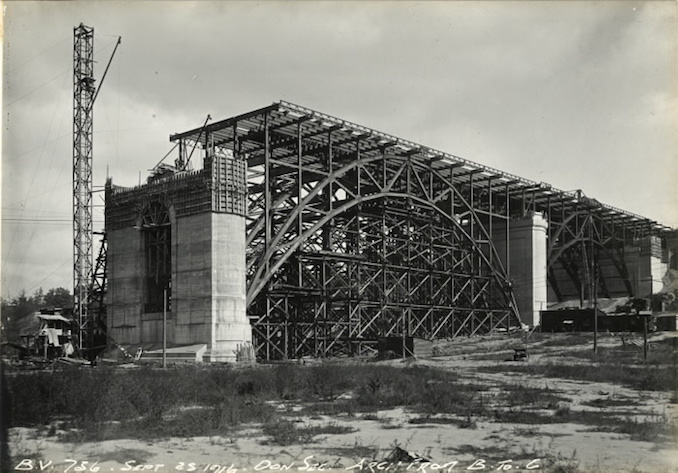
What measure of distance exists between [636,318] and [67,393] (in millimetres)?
43683

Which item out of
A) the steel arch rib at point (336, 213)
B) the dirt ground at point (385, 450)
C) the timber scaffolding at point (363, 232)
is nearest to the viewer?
the dirt ground at point (385, 450)

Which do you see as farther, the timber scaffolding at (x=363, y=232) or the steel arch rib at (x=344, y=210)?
the timber scaffolding at (x=363, y=232)

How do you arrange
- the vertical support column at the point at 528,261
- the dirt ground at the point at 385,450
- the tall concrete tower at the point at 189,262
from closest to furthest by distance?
the dirt ground at the point at 385,450, the tall concrete tower at the point at 189,262, the vertical support column at the point at 528,261

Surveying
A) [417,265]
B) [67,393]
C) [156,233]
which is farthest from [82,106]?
[67,393]

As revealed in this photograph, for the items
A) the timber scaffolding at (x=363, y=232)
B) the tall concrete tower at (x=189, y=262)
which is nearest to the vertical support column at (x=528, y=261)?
the timber scaffolding at (x=363, y=232)

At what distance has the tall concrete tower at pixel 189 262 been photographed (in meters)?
38.7

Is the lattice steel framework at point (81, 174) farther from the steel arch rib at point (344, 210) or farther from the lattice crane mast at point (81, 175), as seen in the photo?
the steel arch rib at point (344, 210)

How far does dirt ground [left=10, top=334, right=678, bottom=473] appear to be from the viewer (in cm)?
1120

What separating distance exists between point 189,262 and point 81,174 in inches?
562

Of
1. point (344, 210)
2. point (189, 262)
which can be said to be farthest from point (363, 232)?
point (189, 262)

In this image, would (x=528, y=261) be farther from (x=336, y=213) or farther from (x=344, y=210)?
(x=336, y=213)

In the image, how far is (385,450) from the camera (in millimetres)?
12469

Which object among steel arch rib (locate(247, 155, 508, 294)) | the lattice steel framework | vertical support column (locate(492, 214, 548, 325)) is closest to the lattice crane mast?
the lattice steel framework

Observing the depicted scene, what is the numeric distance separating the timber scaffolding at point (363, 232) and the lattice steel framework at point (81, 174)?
731 cm
